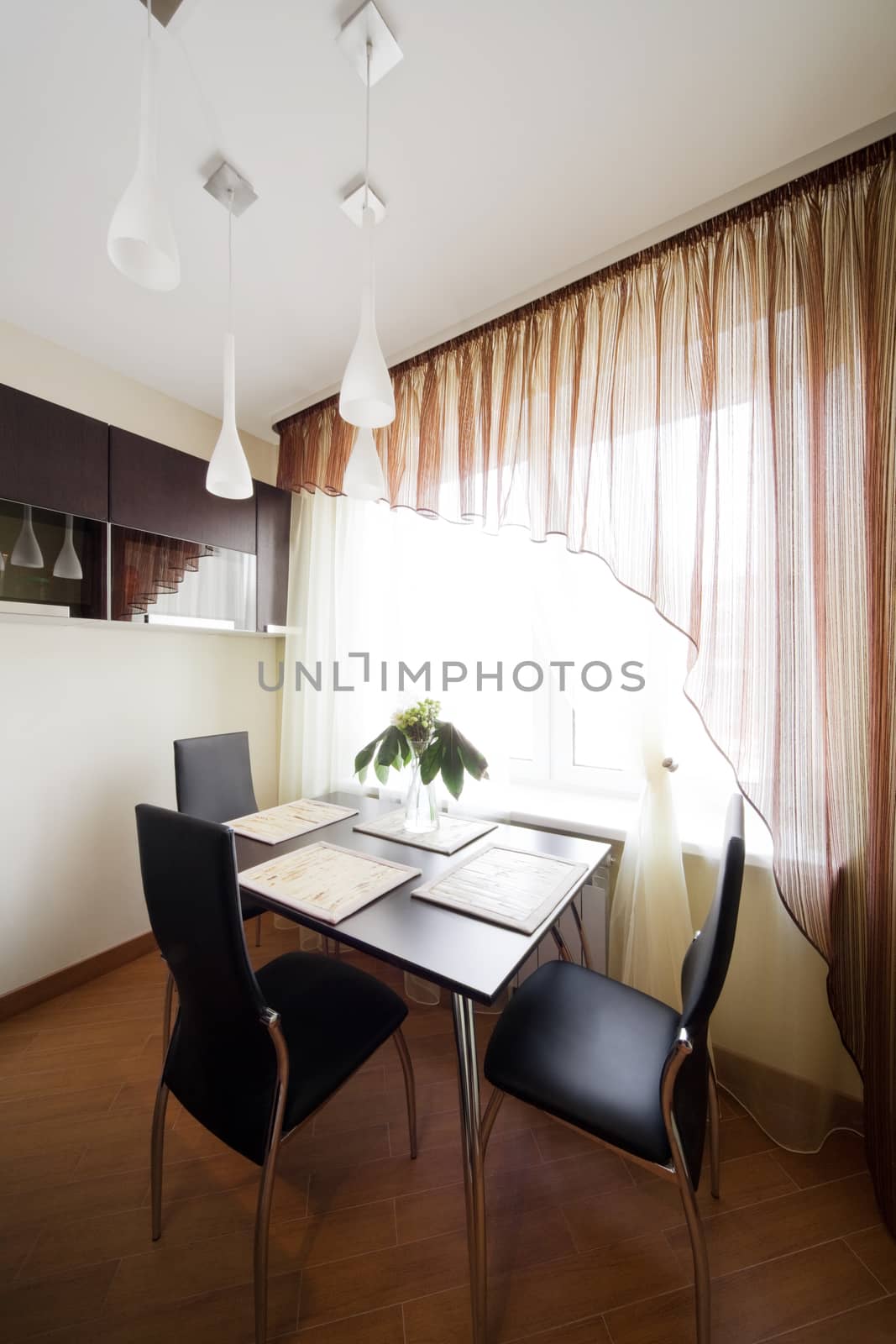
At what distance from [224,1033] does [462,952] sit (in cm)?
49

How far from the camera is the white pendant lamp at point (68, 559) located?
68.2 inches

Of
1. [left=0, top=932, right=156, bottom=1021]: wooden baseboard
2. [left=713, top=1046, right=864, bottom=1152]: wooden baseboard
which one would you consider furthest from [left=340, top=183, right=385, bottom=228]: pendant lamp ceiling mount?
[left=0, top=932, right=156, bottom=1021]: wooden baseboard

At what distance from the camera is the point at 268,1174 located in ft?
2.84

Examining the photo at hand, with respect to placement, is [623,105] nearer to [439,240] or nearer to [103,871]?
[439,240]

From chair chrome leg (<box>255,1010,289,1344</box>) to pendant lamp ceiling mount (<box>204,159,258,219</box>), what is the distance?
203 centimetres

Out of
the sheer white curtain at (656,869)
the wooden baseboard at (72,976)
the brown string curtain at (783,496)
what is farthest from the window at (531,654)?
the wooden baseboard at (72,976)

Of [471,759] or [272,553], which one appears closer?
[471,759]

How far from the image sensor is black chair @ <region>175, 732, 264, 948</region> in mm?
1923

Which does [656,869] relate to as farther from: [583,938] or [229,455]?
[229,455]

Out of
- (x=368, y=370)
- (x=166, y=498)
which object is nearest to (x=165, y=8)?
(x=368, y=370)

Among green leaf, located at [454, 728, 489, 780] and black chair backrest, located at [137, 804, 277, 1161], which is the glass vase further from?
black chair backrest, located at [137, 804, 277, 1161]

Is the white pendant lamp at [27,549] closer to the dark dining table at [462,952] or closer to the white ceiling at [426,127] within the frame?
the white ceiling at [426,127]

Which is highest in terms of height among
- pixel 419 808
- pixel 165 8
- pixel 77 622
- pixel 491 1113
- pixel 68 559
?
pixel 165 8

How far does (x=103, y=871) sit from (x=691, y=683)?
2.55 meters
